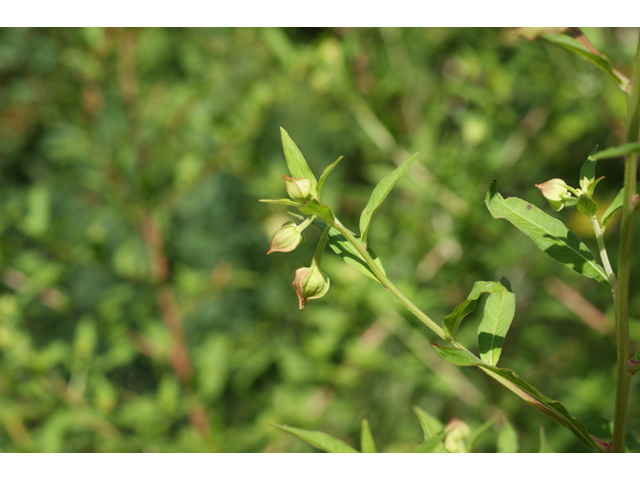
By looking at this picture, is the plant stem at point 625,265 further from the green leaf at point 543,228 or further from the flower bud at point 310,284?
the flower bud at point 310,284

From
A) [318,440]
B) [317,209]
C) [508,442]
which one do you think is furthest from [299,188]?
[508,442]

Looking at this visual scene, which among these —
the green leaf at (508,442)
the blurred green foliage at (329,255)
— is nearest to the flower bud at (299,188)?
the green leaf at (508,442)

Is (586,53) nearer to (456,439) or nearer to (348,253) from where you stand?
(348,253)

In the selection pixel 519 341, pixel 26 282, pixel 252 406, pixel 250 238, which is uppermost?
pixel 26 282

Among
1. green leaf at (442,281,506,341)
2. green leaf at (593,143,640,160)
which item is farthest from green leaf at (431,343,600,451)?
green leaf at (593,143,640,160)

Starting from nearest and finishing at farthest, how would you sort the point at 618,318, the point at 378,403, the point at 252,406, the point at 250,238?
the point at 618,318, the point at 378,403, the point at 252,406, the point at 250,238

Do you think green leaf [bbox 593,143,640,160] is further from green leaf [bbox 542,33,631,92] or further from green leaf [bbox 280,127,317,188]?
green leaf [bbox 280,127,317,188]

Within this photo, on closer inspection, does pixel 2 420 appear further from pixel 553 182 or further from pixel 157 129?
pixel 553 182

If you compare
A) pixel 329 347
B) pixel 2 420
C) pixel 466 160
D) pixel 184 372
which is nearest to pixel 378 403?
pixel 329 347
